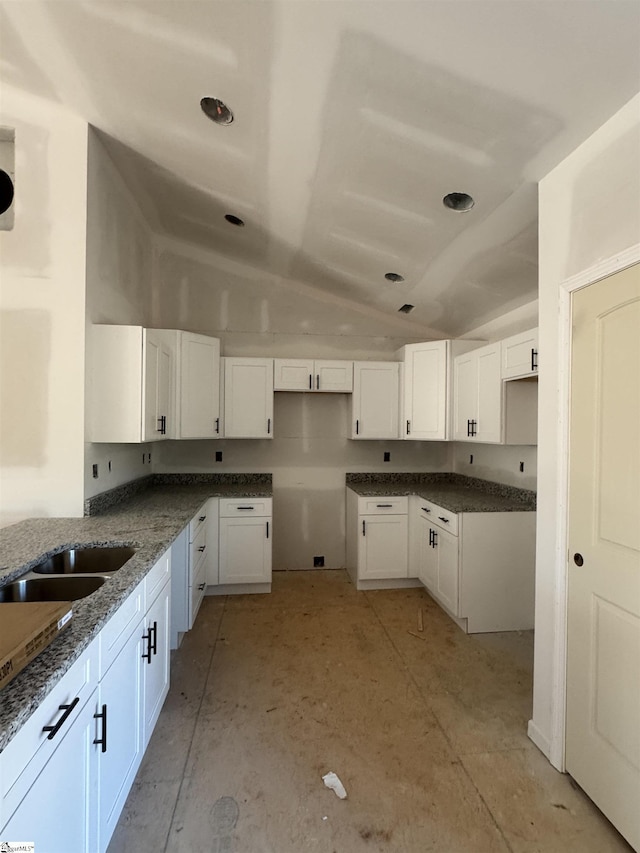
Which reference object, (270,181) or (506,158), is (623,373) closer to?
(506,158)

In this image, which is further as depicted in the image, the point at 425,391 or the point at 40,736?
the point at 425,391

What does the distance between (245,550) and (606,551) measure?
105 inches

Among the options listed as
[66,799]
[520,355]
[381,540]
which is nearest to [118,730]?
[66,799]

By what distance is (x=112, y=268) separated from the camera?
9.14 ft

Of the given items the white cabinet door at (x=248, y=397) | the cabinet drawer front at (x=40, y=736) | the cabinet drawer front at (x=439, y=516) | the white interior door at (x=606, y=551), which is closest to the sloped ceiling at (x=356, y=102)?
the white interior door at (x=606, y=551)

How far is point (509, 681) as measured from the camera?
2332mm

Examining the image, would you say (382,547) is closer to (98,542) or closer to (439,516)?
(439,516)


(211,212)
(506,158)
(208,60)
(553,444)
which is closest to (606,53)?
(506,158)

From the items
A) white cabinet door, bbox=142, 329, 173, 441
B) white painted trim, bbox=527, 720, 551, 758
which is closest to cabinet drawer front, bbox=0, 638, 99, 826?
white cabinet door, bbox=142, 329, 173, 441

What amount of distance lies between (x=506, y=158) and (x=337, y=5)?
906 mm

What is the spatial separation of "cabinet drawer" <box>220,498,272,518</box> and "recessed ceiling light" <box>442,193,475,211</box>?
2533mm

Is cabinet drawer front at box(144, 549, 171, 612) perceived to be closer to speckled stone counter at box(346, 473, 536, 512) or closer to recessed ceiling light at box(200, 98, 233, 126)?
speckled stone counter at box(346, 473, 536, 512)

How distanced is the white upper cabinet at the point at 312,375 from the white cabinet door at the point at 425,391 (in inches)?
22.5

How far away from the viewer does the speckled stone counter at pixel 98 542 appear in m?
0.86
